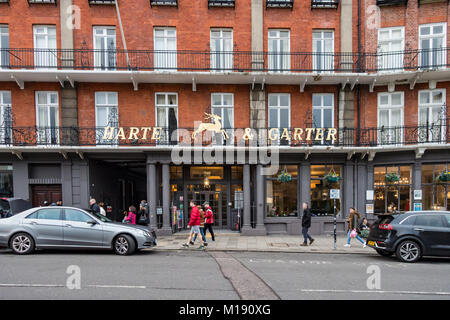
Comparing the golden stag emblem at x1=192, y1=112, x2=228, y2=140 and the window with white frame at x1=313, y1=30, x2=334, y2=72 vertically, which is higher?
the window with white frame at x1=313, y1=30, x2=334, y2=72

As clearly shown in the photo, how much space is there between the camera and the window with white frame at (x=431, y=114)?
13914 millimetres

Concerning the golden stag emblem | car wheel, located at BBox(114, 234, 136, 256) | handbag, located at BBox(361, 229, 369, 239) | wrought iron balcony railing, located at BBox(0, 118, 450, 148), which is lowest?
handbag, located at BBox(361, 229, 369, 239)

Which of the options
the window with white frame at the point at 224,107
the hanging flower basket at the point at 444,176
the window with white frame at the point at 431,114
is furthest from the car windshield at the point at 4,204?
the hanging flower basket at the point at 444,176

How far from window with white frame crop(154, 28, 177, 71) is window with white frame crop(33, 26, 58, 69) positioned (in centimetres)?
499

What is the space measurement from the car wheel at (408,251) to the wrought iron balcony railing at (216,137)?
254 inches

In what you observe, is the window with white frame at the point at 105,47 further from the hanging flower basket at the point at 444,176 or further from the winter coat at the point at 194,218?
the hanging flower basket at the point at 444,176

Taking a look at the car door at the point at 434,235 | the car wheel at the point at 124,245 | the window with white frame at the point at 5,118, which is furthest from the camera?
the window with white frame at the point at 5,118

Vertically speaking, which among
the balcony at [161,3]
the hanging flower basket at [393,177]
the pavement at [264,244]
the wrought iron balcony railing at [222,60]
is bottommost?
the pavement at [264,244]

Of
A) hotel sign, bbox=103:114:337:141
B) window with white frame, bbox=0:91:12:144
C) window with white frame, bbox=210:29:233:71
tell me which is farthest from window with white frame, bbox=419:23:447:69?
window with white frame, bbox=0:91:12:144

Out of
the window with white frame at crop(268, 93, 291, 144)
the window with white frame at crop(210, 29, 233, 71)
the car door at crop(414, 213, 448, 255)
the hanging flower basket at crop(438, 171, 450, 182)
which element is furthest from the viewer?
the window with white frame at crop(268, 93, 291, 144)

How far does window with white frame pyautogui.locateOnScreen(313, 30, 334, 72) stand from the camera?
1470 cm

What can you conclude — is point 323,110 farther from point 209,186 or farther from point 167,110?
point 167,110

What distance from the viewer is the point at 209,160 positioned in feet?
46.5

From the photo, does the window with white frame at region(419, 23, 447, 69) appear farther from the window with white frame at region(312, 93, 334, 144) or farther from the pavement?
the pavement
